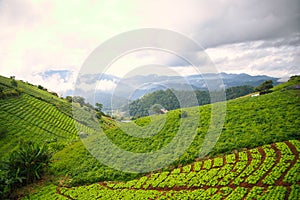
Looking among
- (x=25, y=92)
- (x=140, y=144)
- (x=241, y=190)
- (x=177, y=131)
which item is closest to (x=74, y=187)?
(x=140, y=144)

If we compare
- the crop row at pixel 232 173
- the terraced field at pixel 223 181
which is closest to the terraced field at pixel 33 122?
the terraced field at pixel 223 181

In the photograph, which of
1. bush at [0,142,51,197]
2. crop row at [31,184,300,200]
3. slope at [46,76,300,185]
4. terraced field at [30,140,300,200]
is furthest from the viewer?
bush at [0,142,51,197]

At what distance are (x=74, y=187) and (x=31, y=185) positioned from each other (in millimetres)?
5159

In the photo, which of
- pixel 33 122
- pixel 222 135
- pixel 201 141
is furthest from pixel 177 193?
pixel 33 122

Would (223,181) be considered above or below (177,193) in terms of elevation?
above

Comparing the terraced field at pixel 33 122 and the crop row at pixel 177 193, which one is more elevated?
the terraced field at pixel 33 122

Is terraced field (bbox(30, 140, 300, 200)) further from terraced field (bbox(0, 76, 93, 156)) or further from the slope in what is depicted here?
terraced field (bbox(0, 76, 93, 156))

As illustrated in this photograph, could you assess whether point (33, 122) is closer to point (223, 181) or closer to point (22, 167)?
point (22, 167)

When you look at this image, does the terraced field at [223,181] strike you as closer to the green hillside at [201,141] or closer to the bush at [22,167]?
the green hillside at [201,141]

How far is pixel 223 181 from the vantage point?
15430 mm

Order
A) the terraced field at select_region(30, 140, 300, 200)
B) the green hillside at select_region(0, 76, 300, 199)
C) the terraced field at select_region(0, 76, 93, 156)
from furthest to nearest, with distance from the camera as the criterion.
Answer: the terraced field at select_region(0, 76, 93, 156) → the green hillside at select_region(0, 76, 300, 199) → the terraced field at select_region(30, 140, 300, 200)

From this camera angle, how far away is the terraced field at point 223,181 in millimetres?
13625

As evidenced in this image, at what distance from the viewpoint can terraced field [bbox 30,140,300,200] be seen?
13.6 metres

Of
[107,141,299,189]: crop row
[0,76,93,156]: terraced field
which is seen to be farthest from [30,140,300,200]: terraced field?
[0,76,93,156]: terraced field
